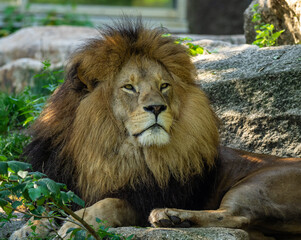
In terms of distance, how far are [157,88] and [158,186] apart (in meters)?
0.66

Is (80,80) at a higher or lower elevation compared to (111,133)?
higher

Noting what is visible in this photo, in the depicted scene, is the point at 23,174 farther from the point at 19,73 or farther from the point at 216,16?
the point at 216,16

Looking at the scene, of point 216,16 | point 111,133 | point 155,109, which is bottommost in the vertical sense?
point 216,16

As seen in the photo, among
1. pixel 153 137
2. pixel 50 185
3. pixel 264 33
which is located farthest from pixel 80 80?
pixel 264 33

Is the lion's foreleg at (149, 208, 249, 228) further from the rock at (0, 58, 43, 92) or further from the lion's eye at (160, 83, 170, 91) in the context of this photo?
the rock at (0, 58, 43, 92)

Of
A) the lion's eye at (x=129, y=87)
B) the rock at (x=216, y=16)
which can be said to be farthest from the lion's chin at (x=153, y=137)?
the rock at (x=216, y=16)

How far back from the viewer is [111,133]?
4.06 meters

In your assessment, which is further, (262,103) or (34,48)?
(34,48)

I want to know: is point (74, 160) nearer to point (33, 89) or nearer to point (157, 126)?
point (157, 126)

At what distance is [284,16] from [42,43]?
492 centimetres

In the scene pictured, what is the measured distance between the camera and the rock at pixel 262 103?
16.5 feet

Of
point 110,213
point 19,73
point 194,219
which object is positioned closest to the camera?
point 194,219

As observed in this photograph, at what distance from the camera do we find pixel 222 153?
4.67m

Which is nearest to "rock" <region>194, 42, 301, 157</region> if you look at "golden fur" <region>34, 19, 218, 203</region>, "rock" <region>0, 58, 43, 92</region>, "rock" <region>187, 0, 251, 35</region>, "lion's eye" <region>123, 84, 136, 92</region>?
"golden fur" <region>34, 19, 218, 203</region>
